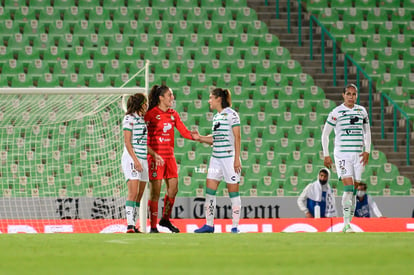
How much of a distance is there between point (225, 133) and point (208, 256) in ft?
15.2

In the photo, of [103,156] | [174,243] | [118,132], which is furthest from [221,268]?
[103,156]

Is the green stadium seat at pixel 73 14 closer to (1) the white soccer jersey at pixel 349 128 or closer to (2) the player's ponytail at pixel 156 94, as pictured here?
(2) the player's ponytail at pixel 156 94

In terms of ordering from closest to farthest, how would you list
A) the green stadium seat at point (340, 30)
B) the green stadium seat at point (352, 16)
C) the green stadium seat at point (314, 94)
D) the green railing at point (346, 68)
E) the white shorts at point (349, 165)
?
the white shorts at point (349, 165), the green railing at point (346, 68), the green stadium seat at point (314, 94), the green stadium seat at point (340, 30), the green stadium seat at point (352, 16)

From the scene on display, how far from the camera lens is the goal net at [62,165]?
13742 mm

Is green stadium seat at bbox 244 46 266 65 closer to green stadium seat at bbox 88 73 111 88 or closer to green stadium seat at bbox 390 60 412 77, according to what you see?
green stadium seat at bbox 390 60 412 77

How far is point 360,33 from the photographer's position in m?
20.5

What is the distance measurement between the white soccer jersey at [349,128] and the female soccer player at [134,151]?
220 cm

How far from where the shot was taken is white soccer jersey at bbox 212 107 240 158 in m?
10.5

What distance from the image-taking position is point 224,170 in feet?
34.7

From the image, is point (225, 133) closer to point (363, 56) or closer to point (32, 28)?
point (32, 28)

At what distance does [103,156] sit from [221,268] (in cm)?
Result: 1096

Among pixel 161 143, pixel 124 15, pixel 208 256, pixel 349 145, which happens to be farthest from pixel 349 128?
pixel 124 15

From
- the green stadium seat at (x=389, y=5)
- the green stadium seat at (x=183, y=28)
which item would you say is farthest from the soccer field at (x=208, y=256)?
the green stadium seat at (x=389, y=5)

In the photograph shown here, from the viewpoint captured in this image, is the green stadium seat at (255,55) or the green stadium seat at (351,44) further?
the green stadium seat at (351,44)
